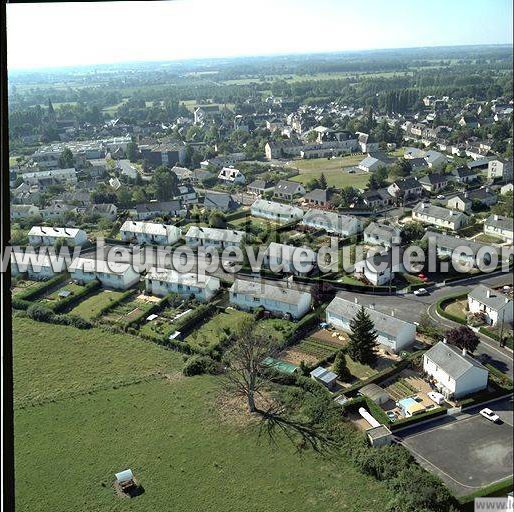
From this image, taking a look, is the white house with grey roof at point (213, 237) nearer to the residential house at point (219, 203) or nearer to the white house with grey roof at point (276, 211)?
the white house with grey roof at point (276, 211)

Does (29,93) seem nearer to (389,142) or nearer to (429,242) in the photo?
(389,142)

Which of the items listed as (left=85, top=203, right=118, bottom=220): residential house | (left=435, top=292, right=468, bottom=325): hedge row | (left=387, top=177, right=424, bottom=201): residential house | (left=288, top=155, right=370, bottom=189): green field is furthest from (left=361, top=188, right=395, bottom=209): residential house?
(left=85, top=203, right=118, bottom=220): residential house

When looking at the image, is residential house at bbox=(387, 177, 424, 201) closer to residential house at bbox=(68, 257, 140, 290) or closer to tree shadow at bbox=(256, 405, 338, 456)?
residential house at bbox=(68, 257, 140, 290)

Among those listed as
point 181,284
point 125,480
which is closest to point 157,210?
point 181,284

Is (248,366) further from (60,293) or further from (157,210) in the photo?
(157,210)

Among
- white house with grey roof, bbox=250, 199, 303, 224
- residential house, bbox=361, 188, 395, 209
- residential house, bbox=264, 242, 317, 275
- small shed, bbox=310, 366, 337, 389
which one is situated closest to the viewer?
small shed, bbox=310, 366, 337, 389

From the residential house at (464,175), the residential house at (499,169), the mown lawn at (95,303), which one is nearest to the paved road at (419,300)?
the mown lawn at (95,303)

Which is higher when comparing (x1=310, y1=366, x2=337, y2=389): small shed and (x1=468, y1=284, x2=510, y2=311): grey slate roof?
(x1=468, y1=284, x2=510, y2=311): grey slate roof
